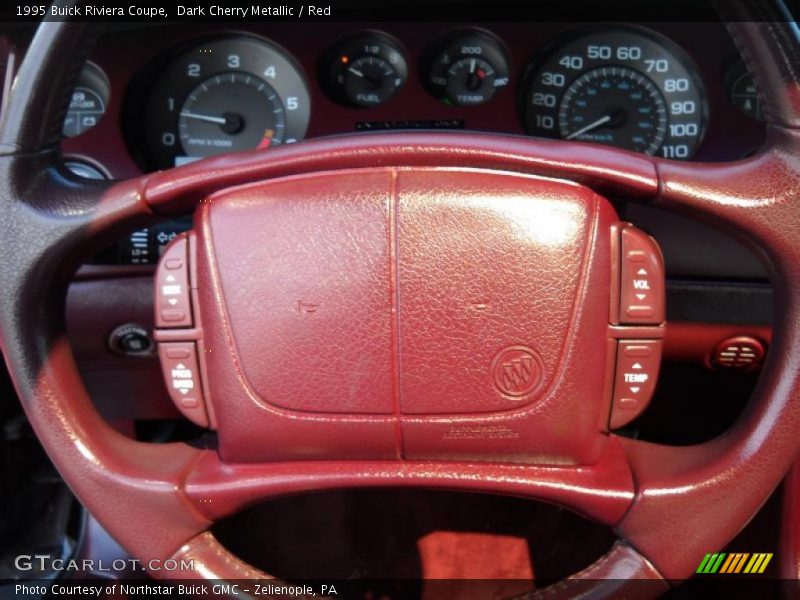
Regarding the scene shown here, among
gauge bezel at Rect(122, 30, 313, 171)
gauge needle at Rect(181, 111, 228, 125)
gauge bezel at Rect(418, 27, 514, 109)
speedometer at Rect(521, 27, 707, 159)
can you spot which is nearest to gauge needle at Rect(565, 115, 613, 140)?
speedometer at Rect(521, 27, 707, 159)

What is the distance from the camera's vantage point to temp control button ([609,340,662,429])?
112 centimetres

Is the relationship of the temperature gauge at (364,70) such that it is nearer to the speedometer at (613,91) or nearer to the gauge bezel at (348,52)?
the gauge bezel at (348,52)

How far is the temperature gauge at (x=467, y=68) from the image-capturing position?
193cm

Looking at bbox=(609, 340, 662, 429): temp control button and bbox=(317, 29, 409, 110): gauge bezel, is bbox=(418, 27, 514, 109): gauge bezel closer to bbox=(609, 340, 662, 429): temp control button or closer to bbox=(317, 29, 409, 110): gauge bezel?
bbox=(317, 29, 409, 110): gauge bezel

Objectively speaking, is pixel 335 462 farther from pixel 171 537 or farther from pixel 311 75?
pixel 311 75

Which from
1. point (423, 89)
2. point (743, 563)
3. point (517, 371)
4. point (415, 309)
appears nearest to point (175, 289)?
point (415, 309)

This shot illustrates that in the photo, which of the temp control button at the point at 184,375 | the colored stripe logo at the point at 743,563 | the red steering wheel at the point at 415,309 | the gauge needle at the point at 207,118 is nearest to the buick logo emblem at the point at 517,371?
the red steering wheel at the point at 415,309

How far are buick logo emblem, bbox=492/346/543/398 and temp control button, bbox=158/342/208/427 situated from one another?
374 millimetres

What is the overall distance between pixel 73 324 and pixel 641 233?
3.73 feet

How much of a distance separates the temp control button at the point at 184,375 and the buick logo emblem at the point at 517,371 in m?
0.37

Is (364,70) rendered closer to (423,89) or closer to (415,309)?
(423,89)

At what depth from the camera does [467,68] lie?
6.34ft

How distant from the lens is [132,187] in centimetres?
116

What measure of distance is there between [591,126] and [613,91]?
0.08 m
